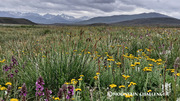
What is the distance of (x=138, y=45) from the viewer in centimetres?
557

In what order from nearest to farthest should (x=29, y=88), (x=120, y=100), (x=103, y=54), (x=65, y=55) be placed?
(x=120, y=100)
(x=29, y=88)
(x=65, y=55)
(x=103, y=54)

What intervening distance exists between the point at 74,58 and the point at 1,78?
145 centimetres

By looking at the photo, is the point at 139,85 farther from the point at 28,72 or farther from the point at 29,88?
the point at 28,72

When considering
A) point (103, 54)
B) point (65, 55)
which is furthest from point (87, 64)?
point (103, 54)

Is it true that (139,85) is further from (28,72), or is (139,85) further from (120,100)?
(28,72)

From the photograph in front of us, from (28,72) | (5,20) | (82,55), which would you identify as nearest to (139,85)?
(82,55)

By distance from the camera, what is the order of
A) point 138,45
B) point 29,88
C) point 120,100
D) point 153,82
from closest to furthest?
point 120,100 < point 29,88 < point 153,82 < point 138,45

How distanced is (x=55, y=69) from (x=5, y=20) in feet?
493

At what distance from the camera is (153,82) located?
8.67 ft

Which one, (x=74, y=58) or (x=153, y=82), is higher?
(x=74, y=58)

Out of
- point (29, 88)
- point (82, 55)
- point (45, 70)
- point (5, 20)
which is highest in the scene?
point (5, 20)

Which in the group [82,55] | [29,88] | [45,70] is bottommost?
[29,88]

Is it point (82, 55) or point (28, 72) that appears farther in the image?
point (82, 55)

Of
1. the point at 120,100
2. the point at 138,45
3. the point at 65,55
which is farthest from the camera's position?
the point at 138,45
